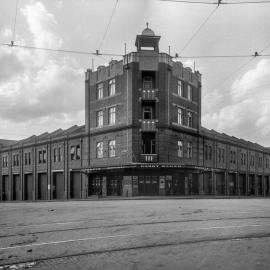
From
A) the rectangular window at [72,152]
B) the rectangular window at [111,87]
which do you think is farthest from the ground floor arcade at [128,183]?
the rectangular window at [111,87]

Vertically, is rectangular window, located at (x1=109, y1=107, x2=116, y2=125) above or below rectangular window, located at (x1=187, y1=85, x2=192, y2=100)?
below

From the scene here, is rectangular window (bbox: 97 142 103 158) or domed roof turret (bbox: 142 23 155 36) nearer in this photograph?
domed roof turret (bbox: 142 23 155 36)

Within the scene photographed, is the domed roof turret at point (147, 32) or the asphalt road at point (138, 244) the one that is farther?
the domed roof turret at point (147, 32)

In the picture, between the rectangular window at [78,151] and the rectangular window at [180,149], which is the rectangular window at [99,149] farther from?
the rectangular window at [180,149]

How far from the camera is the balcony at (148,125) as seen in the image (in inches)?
1516

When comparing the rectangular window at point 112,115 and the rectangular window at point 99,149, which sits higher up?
the rectangular window at point 112,115

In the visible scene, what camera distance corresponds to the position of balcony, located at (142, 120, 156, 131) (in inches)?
1516

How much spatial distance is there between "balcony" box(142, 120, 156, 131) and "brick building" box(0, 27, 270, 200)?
65 millimetres

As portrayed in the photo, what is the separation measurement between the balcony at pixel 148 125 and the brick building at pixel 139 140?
0.21ft

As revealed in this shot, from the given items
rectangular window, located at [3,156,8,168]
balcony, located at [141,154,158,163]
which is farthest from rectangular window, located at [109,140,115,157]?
rectangular window, located at [3,156,8,168]

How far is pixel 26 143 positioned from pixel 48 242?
4755 centimetres

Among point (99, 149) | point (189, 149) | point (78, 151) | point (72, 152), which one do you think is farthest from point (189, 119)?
point (72, 152)

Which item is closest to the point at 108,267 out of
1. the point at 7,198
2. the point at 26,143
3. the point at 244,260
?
the point at 244,260

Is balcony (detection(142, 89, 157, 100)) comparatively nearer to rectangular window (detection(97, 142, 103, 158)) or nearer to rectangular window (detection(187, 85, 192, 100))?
rectangular window (detection(187, 85, 192, 100))
